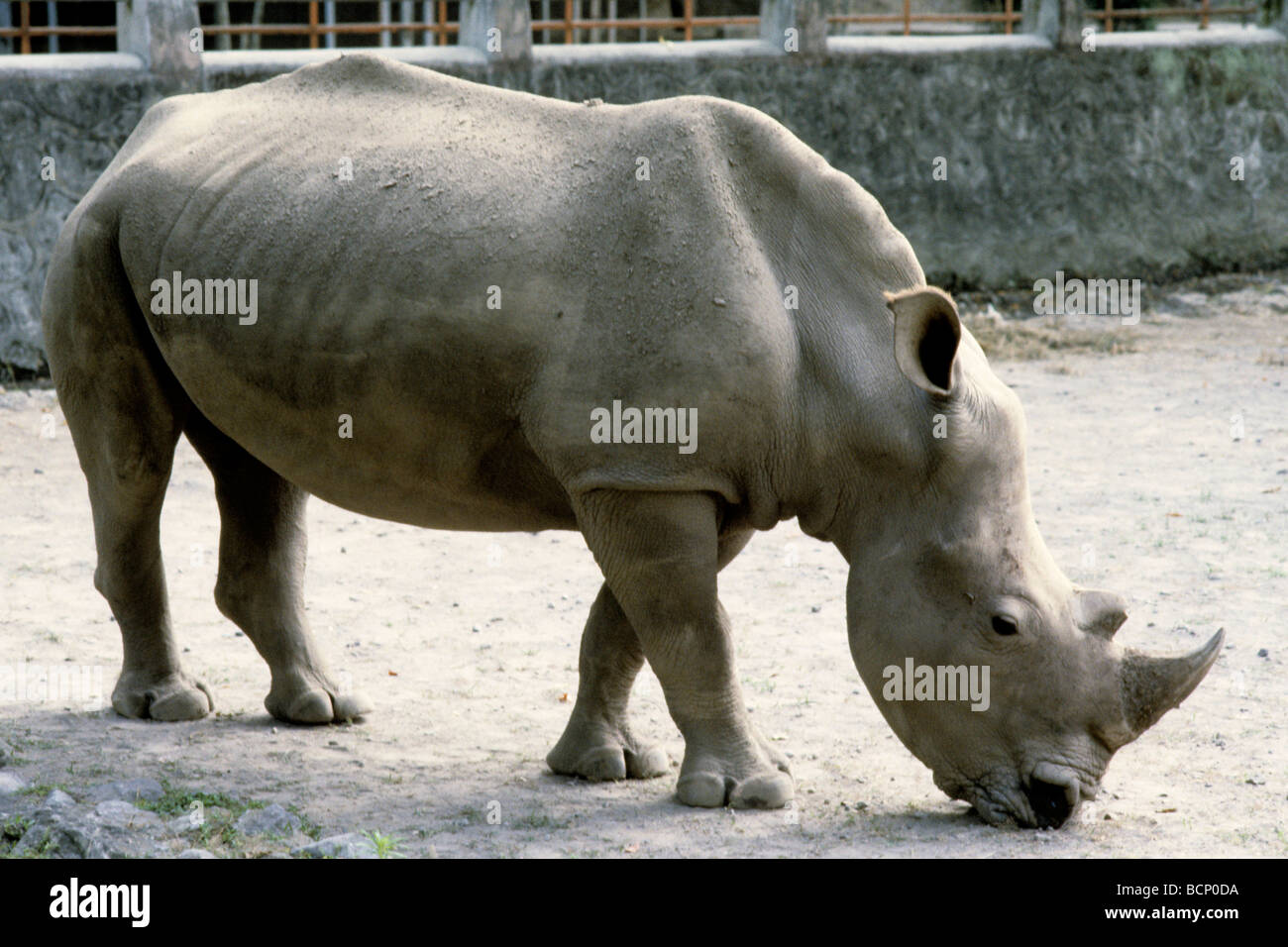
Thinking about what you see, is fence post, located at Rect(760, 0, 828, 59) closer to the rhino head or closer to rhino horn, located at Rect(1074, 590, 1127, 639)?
the rhino head

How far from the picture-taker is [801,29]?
14359 millimetres

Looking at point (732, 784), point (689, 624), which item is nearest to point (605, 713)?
point (732, 784)

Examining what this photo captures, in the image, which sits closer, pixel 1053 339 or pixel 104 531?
pixel 104 531

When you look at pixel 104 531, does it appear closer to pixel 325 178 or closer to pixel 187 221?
pixel 187 221

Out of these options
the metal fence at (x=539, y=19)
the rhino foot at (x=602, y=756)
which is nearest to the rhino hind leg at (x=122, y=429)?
the rhino foot at (x=602, y=756)

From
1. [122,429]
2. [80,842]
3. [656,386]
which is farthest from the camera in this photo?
[122,429]

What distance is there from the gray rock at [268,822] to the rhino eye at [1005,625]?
2.04 metres

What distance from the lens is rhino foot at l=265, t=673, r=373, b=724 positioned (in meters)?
6.07

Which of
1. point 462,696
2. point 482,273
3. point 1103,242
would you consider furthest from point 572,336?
point 1103,242

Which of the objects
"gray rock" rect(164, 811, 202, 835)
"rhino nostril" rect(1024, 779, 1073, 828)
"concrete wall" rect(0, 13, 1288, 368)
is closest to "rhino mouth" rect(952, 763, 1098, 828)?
"rhino nostril" rect(1024, 779, 1073, 828)

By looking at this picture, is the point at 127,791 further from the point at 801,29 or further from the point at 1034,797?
the point at 801,29

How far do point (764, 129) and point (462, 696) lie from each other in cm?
256

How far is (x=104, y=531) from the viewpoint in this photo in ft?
19.6

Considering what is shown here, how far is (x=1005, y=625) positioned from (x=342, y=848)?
→ 187cm
